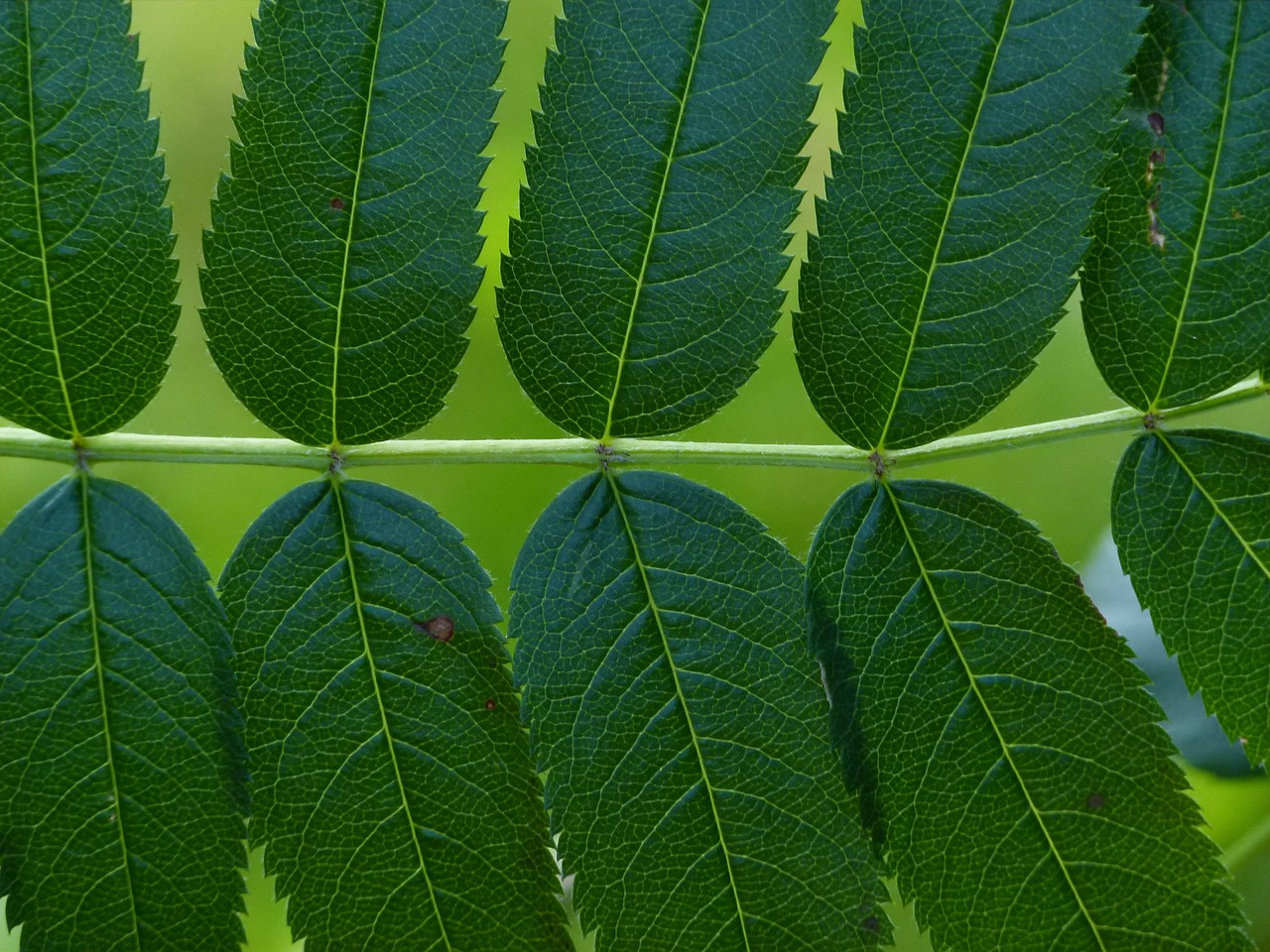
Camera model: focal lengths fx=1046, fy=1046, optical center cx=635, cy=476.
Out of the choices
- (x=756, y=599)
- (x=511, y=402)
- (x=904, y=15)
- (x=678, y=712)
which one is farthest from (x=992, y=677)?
(x=511, y=402)

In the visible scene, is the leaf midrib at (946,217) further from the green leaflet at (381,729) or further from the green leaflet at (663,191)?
the green leaflet at (381,729)

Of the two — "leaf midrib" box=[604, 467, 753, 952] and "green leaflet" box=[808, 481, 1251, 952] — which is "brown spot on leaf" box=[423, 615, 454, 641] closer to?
"leaf midrib" box=[604, 467, 753, 952]

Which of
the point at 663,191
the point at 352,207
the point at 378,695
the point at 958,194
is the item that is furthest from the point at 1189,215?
the point at 378,695

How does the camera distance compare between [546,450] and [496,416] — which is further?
[496,416]

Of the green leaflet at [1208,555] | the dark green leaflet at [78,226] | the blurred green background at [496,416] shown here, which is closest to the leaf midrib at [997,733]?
the green leaflet at [1208,555]

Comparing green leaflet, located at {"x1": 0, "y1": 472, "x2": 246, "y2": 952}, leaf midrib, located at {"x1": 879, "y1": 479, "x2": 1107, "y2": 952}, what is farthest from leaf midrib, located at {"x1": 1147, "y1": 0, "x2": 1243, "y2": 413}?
green leaflet, located at {"x1": 0, "y1": 472, "x2": 246, "y2": 952}

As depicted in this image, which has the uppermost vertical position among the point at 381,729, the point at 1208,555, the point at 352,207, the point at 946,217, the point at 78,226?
the point at 78,226

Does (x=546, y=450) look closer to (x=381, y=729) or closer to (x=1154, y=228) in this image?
(x=381, y=729)
